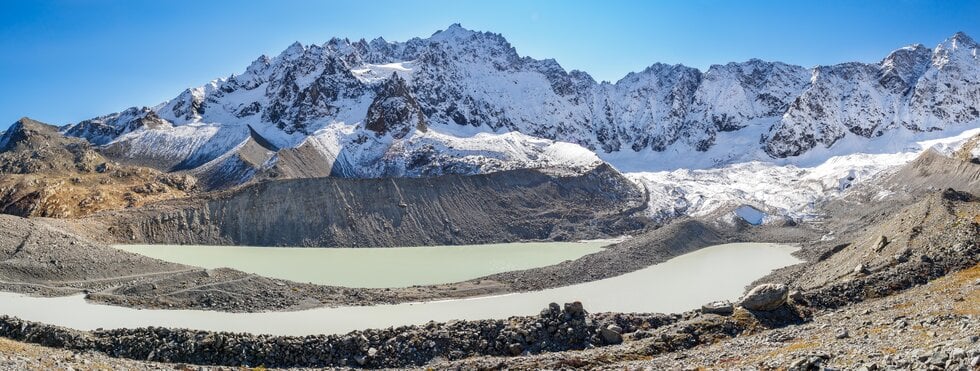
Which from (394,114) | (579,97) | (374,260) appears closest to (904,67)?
(579,97)

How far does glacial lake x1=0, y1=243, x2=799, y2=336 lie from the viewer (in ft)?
113

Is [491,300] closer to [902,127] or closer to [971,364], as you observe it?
[971,364]

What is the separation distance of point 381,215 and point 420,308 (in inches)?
1473

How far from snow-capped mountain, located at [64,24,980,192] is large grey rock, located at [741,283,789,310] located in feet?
254

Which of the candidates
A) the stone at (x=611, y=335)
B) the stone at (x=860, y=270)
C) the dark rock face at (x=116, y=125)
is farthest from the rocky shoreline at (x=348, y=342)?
the dark rock face at (x=116, y=125)

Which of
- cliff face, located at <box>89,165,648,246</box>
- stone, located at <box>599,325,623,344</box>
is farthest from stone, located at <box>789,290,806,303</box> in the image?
cliff face, located at <box>89,165,648,246</box>

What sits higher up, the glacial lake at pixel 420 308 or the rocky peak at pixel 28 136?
the rocky peak at pixel 28 136

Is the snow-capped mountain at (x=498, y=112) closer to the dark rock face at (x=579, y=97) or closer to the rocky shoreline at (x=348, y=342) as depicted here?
the dark rock face at (x=579, y=97)

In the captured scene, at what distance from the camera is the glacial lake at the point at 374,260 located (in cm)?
5122

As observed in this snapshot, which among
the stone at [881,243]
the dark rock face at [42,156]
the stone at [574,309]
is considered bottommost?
the stone at [574,309]

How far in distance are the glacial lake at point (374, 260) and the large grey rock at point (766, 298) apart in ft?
90.3

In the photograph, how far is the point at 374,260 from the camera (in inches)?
2426

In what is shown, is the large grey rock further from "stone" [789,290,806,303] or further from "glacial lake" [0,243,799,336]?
"glacial lake" [0,243,799,336]

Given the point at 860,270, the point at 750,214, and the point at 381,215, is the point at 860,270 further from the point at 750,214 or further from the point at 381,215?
the point at 750,214
